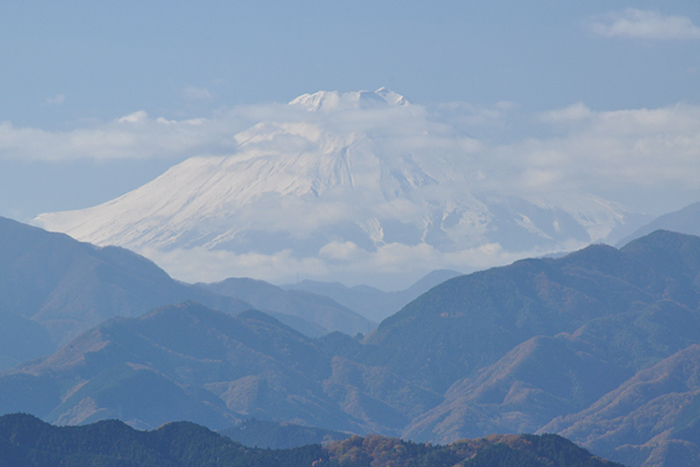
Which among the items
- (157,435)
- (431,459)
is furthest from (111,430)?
(431,459)

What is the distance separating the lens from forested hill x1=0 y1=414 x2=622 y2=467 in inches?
4525

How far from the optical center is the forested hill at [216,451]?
115 meters

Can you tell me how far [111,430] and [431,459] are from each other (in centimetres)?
3597

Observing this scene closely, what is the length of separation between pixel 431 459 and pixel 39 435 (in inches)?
1638

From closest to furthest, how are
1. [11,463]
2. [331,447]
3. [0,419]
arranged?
[11,463] → [0,419] → [331,447]

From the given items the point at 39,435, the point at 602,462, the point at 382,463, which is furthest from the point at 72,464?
the point at 602,462

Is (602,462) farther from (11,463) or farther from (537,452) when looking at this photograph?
(11,463)

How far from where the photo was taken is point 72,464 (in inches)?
4513

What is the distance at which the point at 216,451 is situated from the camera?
124 meters

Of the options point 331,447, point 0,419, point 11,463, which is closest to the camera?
point 11,463

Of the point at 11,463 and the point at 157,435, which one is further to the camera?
the point at 157,435

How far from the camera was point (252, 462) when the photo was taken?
120250 millimetres

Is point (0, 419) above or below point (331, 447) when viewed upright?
above

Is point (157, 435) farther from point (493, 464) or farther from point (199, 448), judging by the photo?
point (493, 464)
